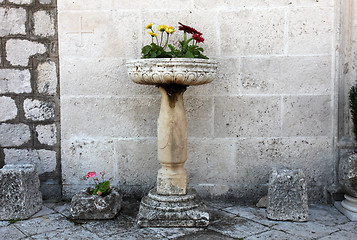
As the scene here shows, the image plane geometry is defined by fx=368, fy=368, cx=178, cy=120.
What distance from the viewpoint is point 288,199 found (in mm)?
2922

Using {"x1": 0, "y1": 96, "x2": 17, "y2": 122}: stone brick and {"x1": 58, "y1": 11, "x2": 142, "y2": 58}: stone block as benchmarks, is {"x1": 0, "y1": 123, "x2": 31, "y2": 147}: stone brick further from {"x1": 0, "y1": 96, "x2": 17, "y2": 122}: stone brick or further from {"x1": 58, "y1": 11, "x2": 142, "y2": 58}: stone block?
{"x1": 58, "y1": 11, "x2": 142, "y2": 58}: stone block

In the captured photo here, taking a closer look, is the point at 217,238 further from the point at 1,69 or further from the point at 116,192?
the point at 1,69

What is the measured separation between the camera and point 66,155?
11.3 feet

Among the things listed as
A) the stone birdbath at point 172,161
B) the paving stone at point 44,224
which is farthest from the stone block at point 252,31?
the paving stone at point 44,224

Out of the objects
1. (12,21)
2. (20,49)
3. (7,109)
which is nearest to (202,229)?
(7,109)

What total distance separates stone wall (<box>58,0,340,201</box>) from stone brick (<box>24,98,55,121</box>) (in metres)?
0.15

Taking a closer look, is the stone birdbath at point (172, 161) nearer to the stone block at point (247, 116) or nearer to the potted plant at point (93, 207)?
the potted plant at point (93, 207)

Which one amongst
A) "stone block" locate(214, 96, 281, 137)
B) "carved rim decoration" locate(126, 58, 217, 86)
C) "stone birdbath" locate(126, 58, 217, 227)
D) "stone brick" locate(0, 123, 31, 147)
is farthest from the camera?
"stone brick" locate(0, 123, 31, 147)

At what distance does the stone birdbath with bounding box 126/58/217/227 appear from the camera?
2.69 meters

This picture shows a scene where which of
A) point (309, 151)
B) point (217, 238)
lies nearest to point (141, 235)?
point (217, 238)

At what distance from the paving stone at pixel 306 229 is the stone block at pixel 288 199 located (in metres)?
0.07

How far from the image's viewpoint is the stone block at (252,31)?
10.8 ft

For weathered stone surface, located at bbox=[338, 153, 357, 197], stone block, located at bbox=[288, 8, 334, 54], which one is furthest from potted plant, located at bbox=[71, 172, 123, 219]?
stone block, located at bbox=[288, 8, 334, 54]

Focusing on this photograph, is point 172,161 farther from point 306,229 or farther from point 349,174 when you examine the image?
point 349,174
